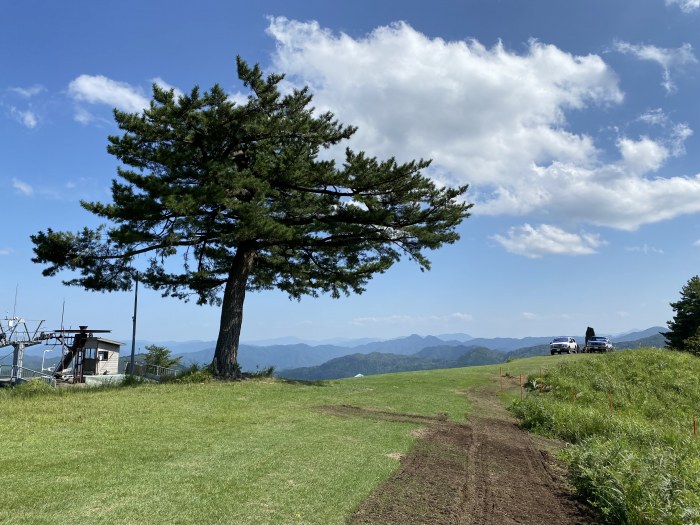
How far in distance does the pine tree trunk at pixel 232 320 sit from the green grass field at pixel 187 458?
5133 mm

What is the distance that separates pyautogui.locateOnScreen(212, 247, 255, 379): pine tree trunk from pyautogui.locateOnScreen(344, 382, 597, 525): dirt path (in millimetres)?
11543

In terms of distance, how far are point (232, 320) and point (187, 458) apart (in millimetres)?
12969

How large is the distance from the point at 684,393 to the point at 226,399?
22385 millimetres

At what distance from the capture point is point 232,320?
21000mm

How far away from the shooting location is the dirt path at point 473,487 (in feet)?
21.6

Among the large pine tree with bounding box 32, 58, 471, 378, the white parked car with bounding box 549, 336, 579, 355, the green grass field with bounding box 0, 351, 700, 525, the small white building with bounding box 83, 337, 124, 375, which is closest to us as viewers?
the green grass field with bounding box 0, 351, 700, 525

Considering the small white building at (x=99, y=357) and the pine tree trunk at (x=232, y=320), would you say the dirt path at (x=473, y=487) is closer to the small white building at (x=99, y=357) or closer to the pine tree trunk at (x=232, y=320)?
the pine tree trunk at (x=232, y=320)

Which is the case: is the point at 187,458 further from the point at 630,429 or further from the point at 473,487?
the point at 630,429

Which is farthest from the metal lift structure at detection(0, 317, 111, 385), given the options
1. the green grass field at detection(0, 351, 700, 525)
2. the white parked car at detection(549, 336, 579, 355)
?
the white parked car at detection(549, 336, 579, 355)

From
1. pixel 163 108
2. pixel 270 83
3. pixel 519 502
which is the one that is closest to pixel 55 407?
pixel 163 108

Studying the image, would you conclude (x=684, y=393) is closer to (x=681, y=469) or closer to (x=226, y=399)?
(x=681, y=469)

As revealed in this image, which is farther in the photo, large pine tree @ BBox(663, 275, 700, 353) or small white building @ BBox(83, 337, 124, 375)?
large pine tree @ BBox(663, 275, 700, 353)

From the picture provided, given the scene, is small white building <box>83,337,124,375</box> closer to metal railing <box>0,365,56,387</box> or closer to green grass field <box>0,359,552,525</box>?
metal railing <box>0,365,56,387</box>

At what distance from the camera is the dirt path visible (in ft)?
21.6
